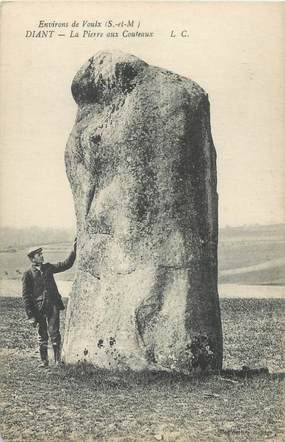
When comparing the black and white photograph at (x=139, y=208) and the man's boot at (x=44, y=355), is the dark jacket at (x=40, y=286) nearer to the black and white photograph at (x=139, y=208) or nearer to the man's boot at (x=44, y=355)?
the black and white photograph at (x=139, y=208)

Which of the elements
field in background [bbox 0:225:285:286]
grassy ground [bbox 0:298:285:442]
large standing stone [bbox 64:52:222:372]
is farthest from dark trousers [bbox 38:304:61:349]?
field in background [bbox 0:225:285:286]

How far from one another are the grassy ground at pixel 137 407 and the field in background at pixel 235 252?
7.50 ft

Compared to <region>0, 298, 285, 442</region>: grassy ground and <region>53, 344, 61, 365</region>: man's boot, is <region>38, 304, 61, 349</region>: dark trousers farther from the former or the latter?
<region>0, 298, 285, 442</region>: grassy ground

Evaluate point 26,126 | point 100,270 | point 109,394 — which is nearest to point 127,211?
point 100,270

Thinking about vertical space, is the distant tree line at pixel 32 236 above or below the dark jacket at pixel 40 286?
above

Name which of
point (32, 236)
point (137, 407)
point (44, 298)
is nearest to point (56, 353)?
point (44, 298)

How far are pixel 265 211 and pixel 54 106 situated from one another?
3.44 meters

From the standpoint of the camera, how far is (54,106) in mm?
10625

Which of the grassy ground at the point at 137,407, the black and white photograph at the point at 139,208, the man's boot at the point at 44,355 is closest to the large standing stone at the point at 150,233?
the black and white photograph at the point at 139,208

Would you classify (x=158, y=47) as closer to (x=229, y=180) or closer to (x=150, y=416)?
(x=229, y=180)

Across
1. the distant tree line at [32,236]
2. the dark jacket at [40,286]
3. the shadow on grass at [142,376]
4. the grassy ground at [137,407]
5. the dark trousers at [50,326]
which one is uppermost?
the distant tree line at [32,236]

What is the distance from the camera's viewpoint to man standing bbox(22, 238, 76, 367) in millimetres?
9375

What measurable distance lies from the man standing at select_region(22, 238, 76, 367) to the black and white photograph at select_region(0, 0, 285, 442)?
0.06 ft

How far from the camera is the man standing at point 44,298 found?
30.8 feet
